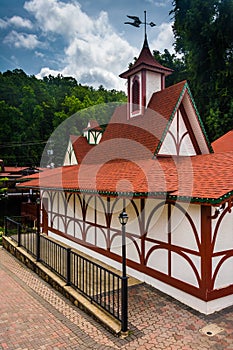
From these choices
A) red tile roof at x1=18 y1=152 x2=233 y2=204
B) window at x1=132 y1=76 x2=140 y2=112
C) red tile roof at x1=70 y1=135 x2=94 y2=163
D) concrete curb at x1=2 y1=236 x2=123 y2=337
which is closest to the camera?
concrete curb at x1=2 y1=236 x2=123 y2=337

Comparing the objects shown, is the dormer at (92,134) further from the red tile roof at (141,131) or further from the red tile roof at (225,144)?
the red tile roof at (225,144)

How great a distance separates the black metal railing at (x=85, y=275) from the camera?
5.47 metres

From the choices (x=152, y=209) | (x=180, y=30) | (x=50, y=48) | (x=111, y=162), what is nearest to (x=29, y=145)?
(x=50, y=48)

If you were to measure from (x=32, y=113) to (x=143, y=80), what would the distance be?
41.2 meters

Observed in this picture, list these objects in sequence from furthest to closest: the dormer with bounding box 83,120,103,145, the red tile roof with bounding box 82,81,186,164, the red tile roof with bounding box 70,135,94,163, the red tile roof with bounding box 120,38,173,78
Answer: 1. the dormer with bounding box 83,120,103,145
2. the red tile roof with bounding box 70,135,94,163
3. the red tile roof with bounding box 120,38,173,78
4. the red tile roof with bounding box 82,81,186,164

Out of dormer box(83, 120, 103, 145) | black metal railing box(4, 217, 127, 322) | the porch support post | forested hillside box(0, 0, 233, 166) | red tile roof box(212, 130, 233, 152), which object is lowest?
black metal railing box(4, 217, 127, 322)

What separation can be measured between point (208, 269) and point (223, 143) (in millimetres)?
8072

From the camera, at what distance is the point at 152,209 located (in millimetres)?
6695

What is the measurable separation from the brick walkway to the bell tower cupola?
6.93 m

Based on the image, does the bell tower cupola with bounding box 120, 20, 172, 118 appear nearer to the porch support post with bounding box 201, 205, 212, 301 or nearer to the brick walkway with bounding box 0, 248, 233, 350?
the porch support post with bounding box 201, 205, 212, 301

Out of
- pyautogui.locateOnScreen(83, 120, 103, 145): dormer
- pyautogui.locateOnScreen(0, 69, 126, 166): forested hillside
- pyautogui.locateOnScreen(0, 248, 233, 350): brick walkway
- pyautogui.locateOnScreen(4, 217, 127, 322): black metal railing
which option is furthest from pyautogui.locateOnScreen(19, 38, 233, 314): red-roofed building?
pyautogui.locateOnScreen(0, 69, 126, 166): forested hillside

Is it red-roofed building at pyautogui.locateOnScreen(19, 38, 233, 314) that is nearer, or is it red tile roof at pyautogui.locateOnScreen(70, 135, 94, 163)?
red-roofed building at pyautogui.locateOnScreen(19, 38, 233, 314)

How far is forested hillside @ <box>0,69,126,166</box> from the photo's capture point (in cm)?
4284

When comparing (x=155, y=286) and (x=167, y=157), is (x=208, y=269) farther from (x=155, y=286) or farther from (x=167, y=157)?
(x=167, y=157)
